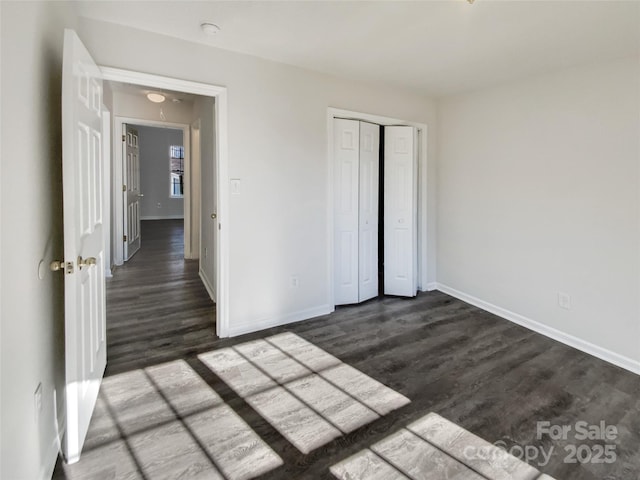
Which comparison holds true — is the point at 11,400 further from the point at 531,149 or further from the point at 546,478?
the point at 531,149

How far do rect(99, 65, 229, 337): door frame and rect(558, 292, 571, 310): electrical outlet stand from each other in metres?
2.97

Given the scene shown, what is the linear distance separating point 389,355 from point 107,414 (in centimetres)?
195

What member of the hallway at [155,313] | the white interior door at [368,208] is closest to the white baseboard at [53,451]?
the hallway at [155,313]

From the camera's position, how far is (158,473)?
64.5 inches

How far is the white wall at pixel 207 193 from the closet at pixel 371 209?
143cm

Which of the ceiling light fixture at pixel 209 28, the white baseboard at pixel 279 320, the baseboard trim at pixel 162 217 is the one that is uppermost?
the ceiling light fixture at pixel 209 28

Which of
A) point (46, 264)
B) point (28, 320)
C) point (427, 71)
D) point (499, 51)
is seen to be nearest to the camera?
point (28, 320)

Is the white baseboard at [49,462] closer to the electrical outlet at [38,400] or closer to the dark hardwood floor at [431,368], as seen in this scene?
the dark hardwood floor at [431,368]

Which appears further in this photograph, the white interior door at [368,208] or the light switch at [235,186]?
the white interior door at [368,208]

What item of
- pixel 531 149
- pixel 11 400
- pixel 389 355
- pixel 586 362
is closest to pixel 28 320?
pixel 11 400

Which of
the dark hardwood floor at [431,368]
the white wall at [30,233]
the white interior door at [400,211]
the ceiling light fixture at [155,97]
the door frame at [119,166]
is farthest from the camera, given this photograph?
the door frame at [119,166]

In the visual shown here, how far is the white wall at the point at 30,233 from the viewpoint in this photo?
121 centimetres

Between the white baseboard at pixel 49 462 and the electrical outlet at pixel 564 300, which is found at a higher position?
the electrical outlet at pixel 564 300

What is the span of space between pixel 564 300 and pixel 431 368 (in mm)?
1509
